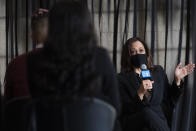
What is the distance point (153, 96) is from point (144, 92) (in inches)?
3.5

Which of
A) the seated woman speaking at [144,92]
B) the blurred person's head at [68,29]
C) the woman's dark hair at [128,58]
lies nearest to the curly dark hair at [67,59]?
the blurred person's head at [68,29]

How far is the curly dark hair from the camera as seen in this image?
99 cm

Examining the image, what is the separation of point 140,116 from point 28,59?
49.6 inches

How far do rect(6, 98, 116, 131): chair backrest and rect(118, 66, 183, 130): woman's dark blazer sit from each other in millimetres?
1218

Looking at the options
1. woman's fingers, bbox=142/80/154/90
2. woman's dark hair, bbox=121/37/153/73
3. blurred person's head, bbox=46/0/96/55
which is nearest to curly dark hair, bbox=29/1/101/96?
blurred person's head, bbox=46/0/96/55

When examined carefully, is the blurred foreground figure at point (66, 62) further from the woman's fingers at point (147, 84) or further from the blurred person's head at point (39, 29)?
the woman's fingers at point (147, 84)

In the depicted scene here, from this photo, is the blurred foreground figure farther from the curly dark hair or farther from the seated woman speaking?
the seated woman speaking

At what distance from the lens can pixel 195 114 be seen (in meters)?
2.57

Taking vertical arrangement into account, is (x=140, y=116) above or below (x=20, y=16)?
below

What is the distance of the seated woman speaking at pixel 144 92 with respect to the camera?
213cm

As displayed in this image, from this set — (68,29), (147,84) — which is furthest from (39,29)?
(147,84)

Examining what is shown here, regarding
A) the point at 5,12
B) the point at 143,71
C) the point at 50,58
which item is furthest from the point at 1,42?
the point at 50,58

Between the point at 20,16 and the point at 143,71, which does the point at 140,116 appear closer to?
the point at 143,71

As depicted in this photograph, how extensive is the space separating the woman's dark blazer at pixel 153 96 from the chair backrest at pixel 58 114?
122 centimetres
